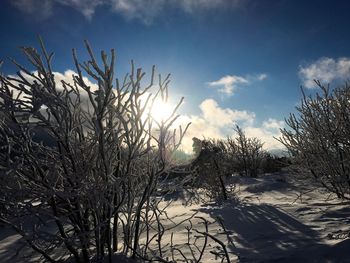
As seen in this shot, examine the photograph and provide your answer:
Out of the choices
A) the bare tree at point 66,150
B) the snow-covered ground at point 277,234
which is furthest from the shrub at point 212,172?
the bare tree at point 66,150

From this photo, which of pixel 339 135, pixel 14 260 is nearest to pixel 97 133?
pixel 14 260

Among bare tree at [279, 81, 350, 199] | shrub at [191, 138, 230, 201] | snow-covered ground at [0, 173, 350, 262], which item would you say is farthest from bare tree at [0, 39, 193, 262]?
shrub at [191, 138, 230, 201]

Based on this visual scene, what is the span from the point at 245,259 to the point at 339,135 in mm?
2662

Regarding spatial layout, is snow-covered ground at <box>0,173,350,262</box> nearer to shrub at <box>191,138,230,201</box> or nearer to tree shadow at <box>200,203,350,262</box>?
tree shadow at <box>200,203,350,262</box>

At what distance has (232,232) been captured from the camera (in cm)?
440

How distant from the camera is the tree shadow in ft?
9.66

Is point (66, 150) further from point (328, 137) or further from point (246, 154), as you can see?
point (246, 154)

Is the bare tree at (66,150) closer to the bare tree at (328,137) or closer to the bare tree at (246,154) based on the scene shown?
the bare tree at (328,137)

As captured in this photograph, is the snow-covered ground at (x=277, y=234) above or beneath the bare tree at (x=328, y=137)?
beneath

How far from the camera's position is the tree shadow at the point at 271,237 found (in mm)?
2946

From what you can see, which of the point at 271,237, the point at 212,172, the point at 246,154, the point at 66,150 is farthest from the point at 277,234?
the point at 246,154

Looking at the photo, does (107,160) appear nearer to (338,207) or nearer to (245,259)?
(245,259)

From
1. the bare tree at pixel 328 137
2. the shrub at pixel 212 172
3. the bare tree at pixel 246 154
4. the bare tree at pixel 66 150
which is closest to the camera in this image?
the bare tree at pixel 66 150

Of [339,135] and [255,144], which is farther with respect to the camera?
[255,144]
